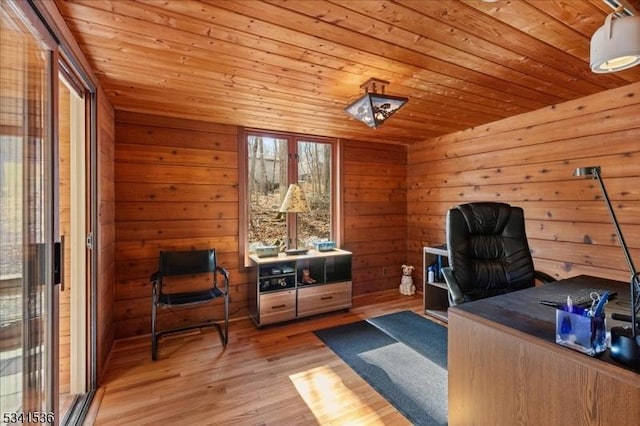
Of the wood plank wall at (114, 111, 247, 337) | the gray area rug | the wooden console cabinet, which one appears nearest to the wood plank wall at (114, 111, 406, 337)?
the wood plank wall at (114, 111, 247, 337)

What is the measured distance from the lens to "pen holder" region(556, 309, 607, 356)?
1.04 m

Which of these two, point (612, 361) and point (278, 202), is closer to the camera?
point (612, 361)

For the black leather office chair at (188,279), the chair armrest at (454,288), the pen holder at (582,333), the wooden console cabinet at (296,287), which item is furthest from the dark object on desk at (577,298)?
the black leather office chair at (188,279)

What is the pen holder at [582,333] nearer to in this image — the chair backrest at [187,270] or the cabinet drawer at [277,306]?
the cabinet drawer at [277,306]

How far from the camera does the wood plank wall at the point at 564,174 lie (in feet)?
7.53

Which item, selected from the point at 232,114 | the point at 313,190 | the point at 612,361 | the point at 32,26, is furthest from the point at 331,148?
the point at 612,361

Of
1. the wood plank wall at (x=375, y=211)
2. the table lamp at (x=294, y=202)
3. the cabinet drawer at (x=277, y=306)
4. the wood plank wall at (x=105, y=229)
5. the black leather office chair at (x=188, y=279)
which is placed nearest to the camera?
the wood plank wall at (x=105, y=229)

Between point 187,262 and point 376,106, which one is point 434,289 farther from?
point 187,262

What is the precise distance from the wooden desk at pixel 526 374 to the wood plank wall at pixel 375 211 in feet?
8.04

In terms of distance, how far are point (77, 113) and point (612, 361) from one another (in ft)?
9.37

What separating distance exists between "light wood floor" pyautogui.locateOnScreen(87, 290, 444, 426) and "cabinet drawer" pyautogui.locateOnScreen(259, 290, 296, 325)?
14 centimetres

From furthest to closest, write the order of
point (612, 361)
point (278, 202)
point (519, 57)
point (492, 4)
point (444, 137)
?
point (444, 137), point (278, 202), point (519, 57), point (492, 4), point (612, 361)

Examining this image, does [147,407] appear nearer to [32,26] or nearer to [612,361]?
[32,26]

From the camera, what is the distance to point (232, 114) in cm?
289
